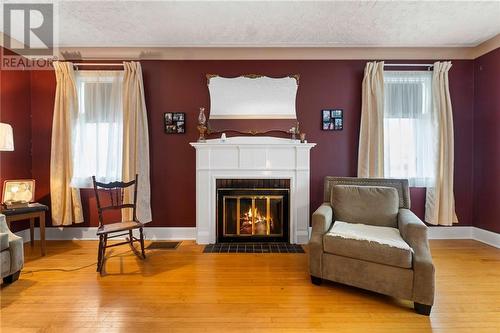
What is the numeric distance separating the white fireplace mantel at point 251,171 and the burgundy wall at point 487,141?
253 cm

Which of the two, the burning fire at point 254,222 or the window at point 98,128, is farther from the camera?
Answer: the window at point 98,128

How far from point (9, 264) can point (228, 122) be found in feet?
9.24

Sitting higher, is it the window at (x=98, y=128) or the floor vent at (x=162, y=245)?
the window at (x=98, y=128)

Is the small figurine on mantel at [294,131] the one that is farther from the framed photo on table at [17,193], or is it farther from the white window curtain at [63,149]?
the framed photo on table at [17,193]

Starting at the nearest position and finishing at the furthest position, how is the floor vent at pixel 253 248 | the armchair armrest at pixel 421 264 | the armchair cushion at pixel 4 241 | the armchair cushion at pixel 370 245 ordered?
the armchair armrest at pixel 421 264
the armchair cushion at pixel 370 245
the armchair cushion at pixel 4 241
the floor vent at pixel 253 248

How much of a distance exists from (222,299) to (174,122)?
253 cm

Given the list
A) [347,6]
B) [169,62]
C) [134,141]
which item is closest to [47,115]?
[134,141]

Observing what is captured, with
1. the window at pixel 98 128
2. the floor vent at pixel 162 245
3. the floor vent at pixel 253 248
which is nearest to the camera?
the floor vent at pixel 253 248

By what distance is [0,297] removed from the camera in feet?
7.13

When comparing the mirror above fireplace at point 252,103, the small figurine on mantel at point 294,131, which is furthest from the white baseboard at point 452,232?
the mirror above fireplace at point 252,103

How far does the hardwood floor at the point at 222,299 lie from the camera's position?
1.84 meters

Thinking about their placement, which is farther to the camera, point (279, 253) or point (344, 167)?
point (344, 167)

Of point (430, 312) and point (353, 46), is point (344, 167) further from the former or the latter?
point (430, 312)

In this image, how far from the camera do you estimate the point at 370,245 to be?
2.17m
